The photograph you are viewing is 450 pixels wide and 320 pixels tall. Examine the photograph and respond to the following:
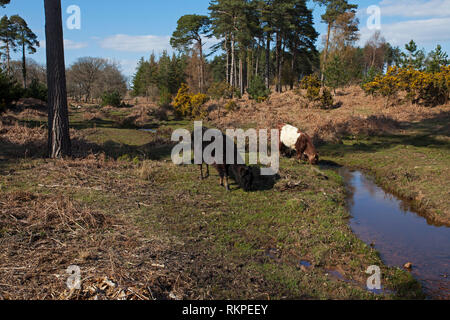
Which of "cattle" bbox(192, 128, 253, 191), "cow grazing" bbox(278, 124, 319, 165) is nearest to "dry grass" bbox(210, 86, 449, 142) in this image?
"cow grazing" bbox(278, 124, 319, 165)

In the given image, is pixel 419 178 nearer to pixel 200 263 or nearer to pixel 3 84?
pixel 200 263

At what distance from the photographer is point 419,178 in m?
10.7

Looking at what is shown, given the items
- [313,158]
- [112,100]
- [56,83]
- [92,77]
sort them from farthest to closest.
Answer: [92,77] < [112,100] < [313,158] < [56,83]

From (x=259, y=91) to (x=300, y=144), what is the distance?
2183cm

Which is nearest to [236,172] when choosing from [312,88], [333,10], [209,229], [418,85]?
[209,229]

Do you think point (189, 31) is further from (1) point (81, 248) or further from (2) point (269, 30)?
(1) point (81, 248)

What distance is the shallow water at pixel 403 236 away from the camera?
5.71 meters

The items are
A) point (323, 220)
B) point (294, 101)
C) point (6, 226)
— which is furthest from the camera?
point (294, 101)

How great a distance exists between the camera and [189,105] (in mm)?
30906

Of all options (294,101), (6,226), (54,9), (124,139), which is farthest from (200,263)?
(294,101)

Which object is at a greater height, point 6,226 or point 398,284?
point 6,226

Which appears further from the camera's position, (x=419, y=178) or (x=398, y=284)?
(x=419, y=178)

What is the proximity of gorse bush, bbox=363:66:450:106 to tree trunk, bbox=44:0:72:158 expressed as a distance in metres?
23.2

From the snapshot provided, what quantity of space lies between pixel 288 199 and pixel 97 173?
20.3 ft
